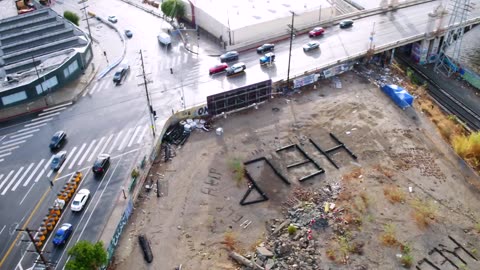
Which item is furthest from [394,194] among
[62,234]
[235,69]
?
[62,234]

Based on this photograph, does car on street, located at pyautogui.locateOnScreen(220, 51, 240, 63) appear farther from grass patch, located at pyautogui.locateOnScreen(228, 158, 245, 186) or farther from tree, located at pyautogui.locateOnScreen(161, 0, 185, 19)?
grass patch, located at pyautogui.locateOnScreen(228, 158, 245, 186)

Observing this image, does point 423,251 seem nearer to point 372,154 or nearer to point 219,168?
point 372,154

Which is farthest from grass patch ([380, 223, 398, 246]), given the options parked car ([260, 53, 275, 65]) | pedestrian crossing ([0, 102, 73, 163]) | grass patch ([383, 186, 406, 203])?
pedestrian crossing ([0, 102, 73, 163])

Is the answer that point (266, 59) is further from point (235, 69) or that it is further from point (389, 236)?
point (389, 236)

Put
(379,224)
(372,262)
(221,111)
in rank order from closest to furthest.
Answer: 1. (372,262)
2. (379,224)
3. (221,111)

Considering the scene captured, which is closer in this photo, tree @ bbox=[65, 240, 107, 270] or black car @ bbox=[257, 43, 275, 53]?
tree @ bbox=[65, 240, 107, 270]

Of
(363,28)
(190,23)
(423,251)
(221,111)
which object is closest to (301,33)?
(363,28)
